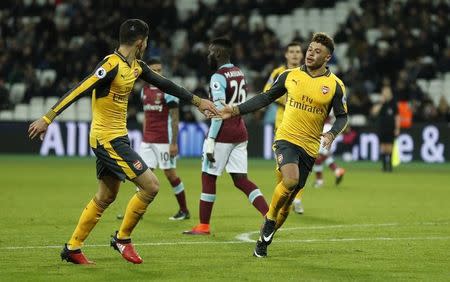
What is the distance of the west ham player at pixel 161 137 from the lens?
1463 centimetres

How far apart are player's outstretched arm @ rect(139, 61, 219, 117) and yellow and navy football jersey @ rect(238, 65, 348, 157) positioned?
372 millimetres

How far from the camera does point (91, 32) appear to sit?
32.9 metres

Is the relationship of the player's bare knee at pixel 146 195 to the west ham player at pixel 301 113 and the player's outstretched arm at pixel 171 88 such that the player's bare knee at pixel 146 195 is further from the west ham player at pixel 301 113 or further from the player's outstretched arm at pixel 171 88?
the west ham player at pixel 301 113

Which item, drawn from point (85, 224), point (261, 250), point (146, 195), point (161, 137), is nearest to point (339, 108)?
point (261, 250)

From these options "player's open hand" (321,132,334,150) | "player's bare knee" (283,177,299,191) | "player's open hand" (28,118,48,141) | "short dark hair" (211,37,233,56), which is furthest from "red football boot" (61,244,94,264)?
"short dark hair" (211,37,233,56)

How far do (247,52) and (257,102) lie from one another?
70.2ft

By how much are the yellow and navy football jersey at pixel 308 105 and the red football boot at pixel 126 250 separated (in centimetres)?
182

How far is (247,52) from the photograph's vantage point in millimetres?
31891

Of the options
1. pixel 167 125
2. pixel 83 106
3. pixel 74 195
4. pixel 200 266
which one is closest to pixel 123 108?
pixel 200 266

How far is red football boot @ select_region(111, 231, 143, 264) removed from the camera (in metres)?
9.93

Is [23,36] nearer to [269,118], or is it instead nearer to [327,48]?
[269,118]

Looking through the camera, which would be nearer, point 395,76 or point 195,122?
point 195,122

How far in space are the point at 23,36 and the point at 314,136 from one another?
2367cm

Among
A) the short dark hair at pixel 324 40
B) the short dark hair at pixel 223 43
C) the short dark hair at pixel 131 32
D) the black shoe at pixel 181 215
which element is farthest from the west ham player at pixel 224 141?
the short dark hair at pixel 131 32
